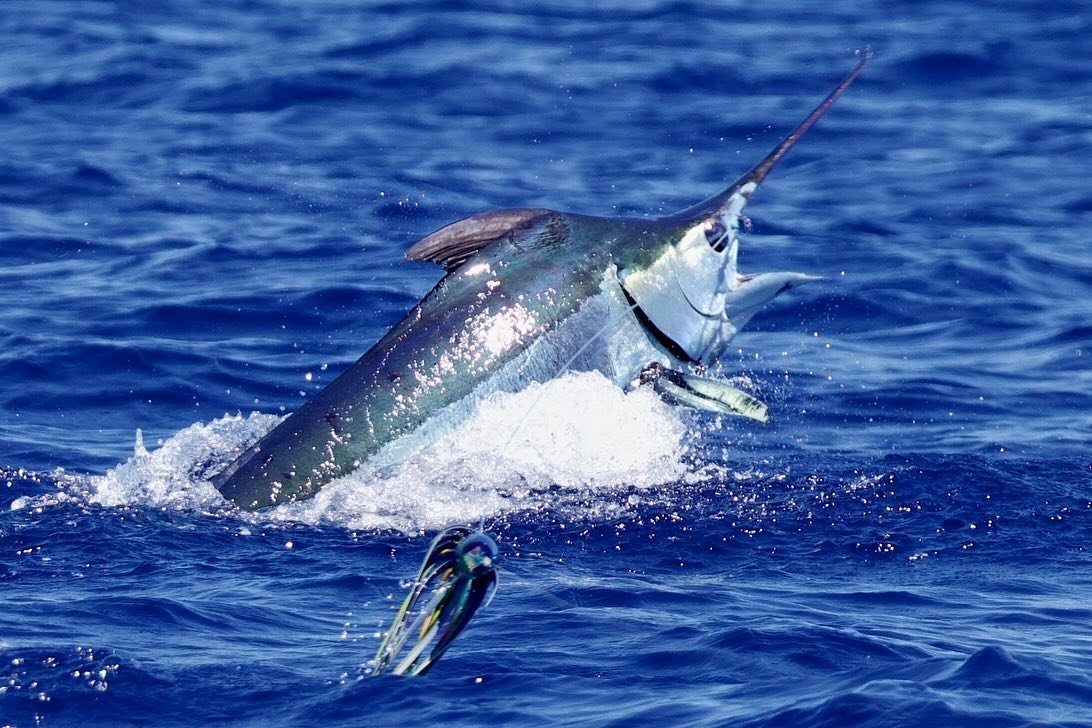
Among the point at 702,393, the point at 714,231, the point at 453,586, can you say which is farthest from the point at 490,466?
the point at 453,586

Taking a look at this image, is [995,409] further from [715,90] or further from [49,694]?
[715,90]

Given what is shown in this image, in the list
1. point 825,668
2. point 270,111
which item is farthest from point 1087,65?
point 825,668

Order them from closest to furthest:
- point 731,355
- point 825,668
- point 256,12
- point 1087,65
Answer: point 825,668, point 731,355, point 1087,65, point 256,12

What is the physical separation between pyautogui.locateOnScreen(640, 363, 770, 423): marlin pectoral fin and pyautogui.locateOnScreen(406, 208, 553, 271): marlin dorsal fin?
2.92 ft

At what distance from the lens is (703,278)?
7.86 meters

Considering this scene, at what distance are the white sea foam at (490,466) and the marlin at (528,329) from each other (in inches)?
3.0

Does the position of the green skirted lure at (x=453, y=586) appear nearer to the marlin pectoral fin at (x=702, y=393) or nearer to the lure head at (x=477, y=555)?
the lure head at (x=477, y=555)

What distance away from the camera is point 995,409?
378 inches

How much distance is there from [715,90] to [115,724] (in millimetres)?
11930

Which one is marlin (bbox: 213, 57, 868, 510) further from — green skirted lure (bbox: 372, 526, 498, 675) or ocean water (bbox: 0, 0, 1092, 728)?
green skirted lure (bbox: 372, 526, 498, 675)

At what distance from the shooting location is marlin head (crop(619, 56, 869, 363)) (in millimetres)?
7711

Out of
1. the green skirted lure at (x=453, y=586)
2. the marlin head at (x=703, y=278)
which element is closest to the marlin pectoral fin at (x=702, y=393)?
the marlin head at (x=703, y=278)

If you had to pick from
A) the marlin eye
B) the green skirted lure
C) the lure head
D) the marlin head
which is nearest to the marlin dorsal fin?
the marlin head

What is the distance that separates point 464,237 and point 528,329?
19.0 inches
